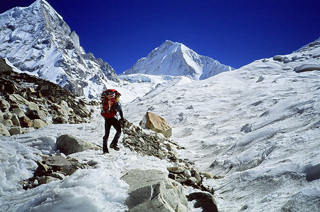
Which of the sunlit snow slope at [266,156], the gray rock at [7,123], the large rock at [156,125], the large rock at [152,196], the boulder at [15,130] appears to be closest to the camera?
the large rock at [152,196]

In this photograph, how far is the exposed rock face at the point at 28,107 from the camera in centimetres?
737

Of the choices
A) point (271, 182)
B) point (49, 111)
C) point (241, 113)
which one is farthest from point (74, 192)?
point (241, 113)

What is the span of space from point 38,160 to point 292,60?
138ft

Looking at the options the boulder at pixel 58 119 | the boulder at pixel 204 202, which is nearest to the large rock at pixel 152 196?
the boulder at pixel 204 202

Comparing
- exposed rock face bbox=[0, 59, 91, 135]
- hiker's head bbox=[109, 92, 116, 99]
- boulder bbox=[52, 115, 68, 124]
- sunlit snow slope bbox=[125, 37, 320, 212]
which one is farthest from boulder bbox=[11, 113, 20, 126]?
sunlit snow slope bbox=[125, 37, 320, 212]

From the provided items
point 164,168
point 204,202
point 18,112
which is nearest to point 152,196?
point 204,202

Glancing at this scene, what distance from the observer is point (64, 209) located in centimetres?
232

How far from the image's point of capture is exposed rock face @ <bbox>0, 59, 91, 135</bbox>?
24.2 ft

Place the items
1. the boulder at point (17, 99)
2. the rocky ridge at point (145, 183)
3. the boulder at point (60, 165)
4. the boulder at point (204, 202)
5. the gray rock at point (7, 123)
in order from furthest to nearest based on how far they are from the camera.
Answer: the boulder at point (17, 99) → the gray rock at point (7, 123) → the boulder at point (60, 165) → the boulder at point (204, 202) → the rocky ridge at point (145, 183)

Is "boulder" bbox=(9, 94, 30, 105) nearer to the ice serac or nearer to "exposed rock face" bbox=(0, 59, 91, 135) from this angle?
"exposed rock face" bbox=(0, 59, 91, 135)

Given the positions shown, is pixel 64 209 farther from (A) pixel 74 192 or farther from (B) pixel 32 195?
(B) pixel 32 195

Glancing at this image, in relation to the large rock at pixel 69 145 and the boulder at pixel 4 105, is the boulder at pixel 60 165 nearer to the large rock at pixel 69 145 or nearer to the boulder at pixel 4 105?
the large rock at pixel 69 145

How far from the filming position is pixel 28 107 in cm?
874

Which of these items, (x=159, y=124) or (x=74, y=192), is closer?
(x=74, y=192)
